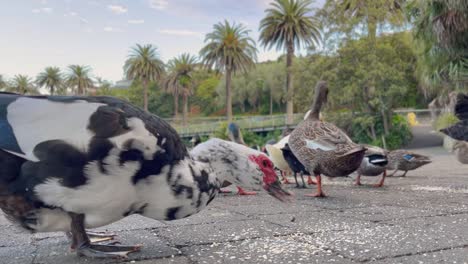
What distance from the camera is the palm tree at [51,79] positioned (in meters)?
62.2

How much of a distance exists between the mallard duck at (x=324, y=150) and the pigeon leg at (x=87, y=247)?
2.71m

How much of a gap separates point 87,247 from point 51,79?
65.0m

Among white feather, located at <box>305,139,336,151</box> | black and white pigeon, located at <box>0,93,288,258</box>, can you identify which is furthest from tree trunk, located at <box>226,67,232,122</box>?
black and white pigeon, located at <box>0,93,288,258</box>

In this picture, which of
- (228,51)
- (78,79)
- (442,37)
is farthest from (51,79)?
(442,37)

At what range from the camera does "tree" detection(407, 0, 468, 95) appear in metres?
14.0

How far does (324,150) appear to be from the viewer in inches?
185

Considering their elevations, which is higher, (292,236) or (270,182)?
(270,182)

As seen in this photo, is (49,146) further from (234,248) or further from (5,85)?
(5,85)

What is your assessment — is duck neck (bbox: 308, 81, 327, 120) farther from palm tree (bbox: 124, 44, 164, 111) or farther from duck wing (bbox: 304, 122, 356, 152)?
palm tree (bbox: 124, 44, 164, 111)

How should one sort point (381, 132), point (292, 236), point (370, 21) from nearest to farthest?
point (292, 236)
point (370, 21)
point (381, 132)

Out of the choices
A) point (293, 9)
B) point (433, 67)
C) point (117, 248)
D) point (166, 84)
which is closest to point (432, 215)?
point (117, 248)

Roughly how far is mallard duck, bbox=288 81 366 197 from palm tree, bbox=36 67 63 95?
62033mm

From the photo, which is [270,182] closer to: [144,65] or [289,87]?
[289,87]

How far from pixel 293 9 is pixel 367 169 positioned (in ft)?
117
